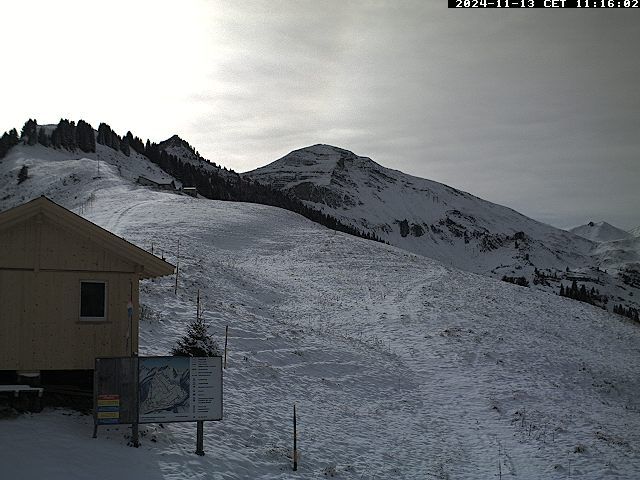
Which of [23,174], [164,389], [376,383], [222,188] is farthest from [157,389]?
[222,188]

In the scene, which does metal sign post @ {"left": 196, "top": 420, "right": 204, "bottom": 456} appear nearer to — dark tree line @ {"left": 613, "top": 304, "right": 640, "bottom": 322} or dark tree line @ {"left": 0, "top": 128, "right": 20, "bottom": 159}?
dark tree line @ {"left": 613, "top": 304, "right": 640, "bottom": 322}

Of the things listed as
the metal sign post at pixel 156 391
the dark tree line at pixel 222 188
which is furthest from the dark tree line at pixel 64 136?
the metal sign post at pixel 156 391

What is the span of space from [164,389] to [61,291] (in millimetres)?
3679

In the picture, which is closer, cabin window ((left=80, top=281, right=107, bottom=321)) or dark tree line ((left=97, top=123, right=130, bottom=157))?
cabin window ((left=80, top=281, right=107, bottom=321))

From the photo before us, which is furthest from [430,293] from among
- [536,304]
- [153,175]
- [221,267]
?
[153,175]

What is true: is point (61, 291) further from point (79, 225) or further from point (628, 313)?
point (628, 313)

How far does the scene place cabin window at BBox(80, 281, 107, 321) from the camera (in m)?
15.2

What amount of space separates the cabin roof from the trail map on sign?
9.09 feet

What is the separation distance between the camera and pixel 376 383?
24.0m

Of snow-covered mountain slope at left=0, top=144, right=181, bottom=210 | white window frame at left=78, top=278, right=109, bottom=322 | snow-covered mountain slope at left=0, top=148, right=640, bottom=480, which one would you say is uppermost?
snow-covered mountain slope at left=0, top=144, right=181, bottom=210

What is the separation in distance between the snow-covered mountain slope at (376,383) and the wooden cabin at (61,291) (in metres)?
1.65

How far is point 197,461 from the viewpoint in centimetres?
1377

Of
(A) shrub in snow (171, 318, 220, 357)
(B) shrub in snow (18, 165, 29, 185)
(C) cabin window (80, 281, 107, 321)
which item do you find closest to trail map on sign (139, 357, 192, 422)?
(C) cabin window (80, 281, 107, 321)

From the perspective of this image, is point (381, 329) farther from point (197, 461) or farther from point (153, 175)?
point (153, 175)
